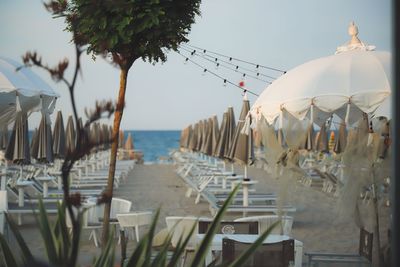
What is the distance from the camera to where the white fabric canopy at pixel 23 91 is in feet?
21.0

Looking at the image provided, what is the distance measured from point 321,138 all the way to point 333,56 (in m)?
8.16

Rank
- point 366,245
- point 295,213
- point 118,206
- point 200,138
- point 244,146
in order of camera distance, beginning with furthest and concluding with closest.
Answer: point 200,138 < point 295,213 < point 244,146 < point 118,206 < point 366,245

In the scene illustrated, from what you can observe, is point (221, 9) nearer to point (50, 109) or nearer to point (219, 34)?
point (219, 34)

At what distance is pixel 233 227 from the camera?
5660 millimetres

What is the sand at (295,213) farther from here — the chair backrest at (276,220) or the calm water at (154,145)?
the calm water at (154,145)

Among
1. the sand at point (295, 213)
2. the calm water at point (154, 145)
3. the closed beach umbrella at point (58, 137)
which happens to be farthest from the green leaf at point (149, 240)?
the calm water at point (154, 145)

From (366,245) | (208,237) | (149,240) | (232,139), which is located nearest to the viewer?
(208,237)

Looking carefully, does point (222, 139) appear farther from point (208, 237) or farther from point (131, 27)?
point (208, 237)

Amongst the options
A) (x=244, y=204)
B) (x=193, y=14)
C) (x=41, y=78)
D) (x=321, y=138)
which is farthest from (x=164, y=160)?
(x=193, y=14)

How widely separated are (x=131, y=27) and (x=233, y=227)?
233 centimetres

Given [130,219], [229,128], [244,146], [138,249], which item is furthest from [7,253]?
[229,128]

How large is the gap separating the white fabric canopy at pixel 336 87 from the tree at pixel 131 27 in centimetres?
229

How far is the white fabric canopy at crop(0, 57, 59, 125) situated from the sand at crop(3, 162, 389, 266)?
153cm

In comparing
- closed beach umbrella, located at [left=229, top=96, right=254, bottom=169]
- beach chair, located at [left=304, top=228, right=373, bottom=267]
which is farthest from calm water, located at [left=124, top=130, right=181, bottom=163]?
beach chair, located at [left=304, top=228, right=373, bottom=267]
